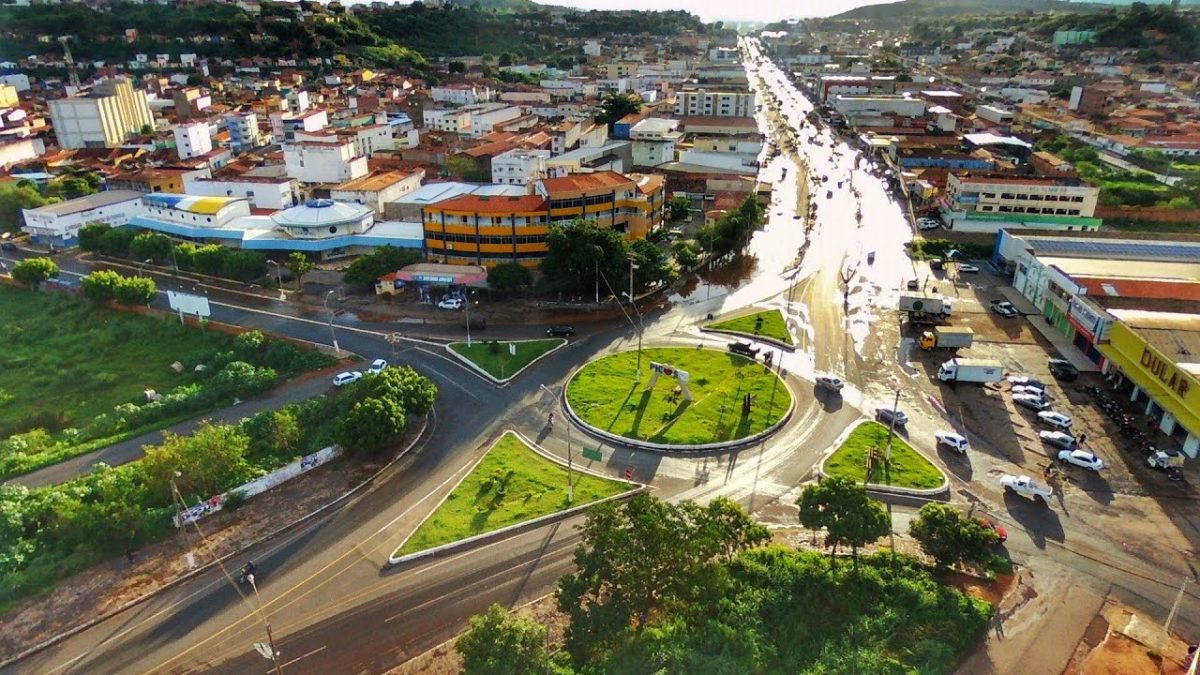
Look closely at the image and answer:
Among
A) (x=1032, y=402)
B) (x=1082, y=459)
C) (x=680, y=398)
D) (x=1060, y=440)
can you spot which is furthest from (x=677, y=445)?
(x=1032, y=402)

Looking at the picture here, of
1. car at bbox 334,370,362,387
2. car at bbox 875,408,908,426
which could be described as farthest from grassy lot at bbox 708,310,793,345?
car at bbox 334,370,362,387

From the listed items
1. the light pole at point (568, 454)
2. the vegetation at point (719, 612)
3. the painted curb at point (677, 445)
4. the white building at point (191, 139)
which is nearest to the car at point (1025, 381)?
the painted curb at point (677, 445)

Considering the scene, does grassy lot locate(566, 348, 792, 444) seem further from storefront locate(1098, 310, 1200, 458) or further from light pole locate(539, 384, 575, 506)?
storefront locate(1098, 310, 1200, 458)

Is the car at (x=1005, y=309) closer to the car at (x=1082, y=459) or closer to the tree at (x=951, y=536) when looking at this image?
the car at (x=1082, y=459)

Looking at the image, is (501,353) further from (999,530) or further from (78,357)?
(78,357)

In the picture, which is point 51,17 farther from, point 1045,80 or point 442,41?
point 1045,80
